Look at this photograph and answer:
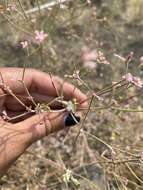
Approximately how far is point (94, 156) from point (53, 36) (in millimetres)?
704

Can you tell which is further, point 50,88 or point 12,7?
point 50,88

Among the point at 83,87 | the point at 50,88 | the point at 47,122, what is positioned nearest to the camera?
the point at 47,122

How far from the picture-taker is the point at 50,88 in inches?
73.1

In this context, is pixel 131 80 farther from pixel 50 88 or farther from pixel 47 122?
pixel 50 88

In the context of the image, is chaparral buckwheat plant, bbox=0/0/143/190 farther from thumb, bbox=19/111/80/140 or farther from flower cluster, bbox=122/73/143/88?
flower cluster, bbox=122/73/143/88

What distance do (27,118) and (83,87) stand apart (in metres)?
0.60

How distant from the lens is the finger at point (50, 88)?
1.80 meters

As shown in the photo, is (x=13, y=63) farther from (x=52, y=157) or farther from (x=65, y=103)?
(x=65, y=103)

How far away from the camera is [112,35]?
2.76 metres

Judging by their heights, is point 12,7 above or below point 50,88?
above

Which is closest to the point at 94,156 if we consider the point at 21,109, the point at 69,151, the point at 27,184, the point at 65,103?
the point at 69,151

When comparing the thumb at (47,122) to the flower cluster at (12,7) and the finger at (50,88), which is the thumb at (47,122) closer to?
the finger at (50,88)

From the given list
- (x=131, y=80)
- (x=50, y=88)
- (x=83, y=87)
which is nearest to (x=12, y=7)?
(x=50, y=88)

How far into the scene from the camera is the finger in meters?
1.80
